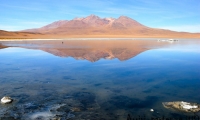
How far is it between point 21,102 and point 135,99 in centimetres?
340

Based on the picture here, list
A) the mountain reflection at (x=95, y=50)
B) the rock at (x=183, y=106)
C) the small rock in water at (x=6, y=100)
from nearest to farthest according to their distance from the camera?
1. the rock at (x=183, y=106)
2. the small rock in water at (x=6, y=100)
3. the mountain reflection at (x=95, y=50)

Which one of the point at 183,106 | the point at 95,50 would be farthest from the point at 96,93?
the point at 95,50

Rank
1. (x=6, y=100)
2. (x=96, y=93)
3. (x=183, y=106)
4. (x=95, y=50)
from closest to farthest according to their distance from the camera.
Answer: (x=183, y=106) → (x=6, y=100) → (x=96, y=93) → (x=95, y=50)

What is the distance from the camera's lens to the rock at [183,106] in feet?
17.2

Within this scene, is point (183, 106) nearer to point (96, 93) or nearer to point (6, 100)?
point (96, 93)

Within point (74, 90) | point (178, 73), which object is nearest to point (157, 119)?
point (74, 90)

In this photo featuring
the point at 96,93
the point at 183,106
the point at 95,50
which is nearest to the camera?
the point at 183,106

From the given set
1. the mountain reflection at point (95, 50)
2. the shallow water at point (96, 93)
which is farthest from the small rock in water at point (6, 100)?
the mountain reflection at point (95, 50)

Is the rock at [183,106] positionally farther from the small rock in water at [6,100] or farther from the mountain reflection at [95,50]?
the mountain reflection at [95,50]

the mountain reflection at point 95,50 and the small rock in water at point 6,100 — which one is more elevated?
the mountain reflection at point 95,50

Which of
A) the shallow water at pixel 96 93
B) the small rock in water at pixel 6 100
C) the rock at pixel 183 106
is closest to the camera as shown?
the shallow water at pixel 96 93

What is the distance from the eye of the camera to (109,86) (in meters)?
7.52

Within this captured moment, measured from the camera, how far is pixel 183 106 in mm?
5395

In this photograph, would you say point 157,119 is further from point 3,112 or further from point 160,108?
point 3,112
